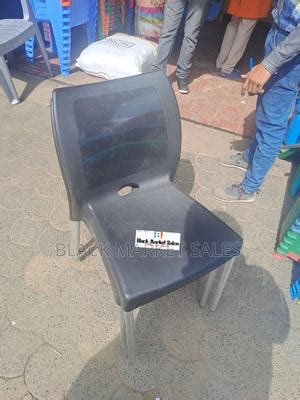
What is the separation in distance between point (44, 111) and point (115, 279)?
92.8 inches

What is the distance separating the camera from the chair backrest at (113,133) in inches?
45.9

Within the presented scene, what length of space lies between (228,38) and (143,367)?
3.59 m

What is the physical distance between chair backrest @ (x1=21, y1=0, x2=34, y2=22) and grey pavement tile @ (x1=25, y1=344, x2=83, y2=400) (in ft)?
10.1

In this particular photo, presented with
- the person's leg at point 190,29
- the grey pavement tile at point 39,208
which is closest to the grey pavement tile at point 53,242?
the grey pavement tile at point 39,208

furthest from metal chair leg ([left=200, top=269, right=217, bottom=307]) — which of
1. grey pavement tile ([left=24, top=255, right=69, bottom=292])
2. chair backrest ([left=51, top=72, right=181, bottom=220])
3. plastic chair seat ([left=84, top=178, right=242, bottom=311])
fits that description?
grey pavement tile ([left=24, top=255, right=69, bottom=292])

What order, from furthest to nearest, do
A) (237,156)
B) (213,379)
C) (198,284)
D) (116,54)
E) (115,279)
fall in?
(116,54)
(237,156)
(198,284)
(213,379)
(115,279)

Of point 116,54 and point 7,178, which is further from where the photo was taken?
point 116,54

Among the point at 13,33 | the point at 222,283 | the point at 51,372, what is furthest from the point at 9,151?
the point at 222,283

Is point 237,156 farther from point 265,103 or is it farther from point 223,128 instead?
point 265,103

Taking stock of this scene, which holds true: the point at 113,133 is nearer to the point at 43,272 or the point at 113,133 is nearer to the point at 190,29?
the point at 43,272

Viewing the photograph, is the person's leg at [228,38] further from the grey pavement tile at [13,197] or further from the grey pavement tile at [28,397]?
the grey pavement tile at [28,397]

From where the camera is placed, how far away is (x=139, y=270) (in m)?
1.18

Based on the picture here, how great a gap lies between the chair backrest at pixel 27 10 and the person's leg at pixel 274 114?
253cm

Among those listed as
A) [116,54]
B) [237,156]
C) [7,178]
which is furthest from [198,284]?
[116,54]
